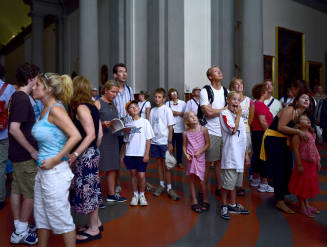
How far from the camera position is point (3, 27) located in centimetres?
3128

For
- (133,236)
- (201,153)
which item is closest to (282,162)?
(201,153)

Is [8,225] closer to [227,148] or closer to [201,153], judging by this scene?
[201,153]

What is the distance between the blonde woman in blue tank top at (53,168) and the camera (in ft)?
7.68

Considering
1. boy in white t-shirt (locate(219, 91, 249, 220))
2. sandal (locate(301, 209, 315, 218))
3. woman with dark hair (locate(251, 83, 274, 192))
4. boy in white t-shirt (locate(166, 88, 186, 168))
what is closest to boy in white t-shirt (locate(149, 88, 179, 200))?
boy in white t-shirt (locate(219, 91, 249, 220))

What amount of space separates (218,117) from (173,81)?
5.90 m

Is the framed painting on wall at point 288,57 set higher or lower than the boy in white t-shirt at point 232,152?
higher

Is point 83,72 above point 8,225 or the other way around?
above

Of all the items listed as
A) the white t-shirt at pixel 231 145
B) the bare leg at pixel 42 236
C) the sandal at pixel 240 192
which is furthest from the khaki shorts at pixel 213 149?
the bare leg at pixel 42 236

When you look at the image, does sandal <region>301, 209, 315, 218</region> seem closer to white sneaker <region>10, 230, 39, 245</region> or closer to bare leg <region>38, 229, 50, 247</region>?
bare leg <region>38, 229, 50, 247</region>

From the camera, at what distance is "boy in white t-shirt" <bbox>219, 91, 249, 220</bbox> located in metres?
3.84

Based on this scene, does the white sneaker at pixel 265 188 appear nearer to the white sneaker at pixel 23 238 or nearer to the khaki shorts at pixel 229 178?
the khaki shorts at pixel 229 178

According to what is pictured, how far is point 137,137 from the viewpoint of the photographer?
4328 millimetres

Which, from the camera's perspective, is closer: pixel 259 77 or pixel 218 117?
pixel 218 117

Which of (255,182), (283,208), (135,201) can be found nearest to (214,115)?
A: (283,208)
